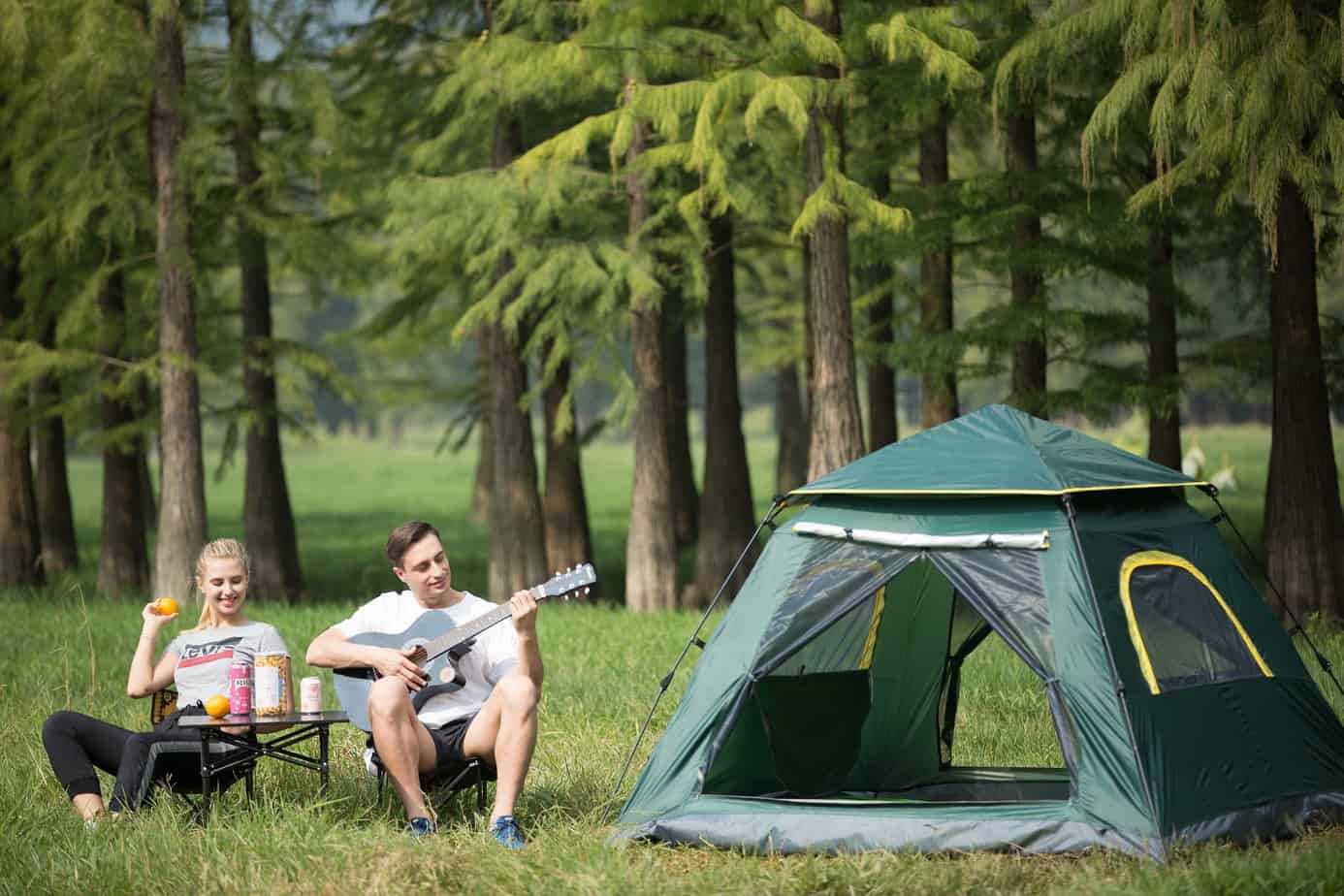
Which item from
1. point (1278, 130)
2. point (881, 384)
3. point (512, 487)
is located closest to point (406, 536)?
point (1278, 130)

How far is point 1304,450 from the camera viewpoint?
12711 mm

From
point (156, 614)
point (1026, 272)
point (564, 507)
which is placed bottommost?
point (564, 507)

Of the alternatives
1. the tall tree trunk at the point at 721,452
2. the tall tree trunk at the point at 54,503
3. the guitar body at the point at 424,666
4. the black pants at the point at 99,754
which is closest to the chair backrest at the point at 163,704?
the black pants at the point at 99,754

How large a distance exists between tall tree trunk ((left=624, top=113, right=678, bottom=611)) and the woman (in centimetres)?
929

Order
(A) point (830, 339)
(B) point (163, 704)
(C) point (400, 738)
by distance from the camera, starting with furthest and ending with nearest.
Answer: (A) point (830, 339)
(B) point (163, 704)
(C) point (400, 738)

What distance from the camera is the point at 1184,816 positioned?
6.04 metres

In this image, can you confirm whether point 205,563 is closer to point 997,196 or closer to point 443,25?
point 997,196

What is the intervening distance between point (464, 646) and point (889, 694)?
8.18ft

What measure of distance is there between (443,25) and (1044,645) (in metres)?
13.7

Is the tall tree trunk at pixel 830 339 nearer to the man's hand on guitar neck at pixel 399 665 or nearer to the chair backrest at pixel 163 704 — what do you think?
the chair backrest at pixel 163 704

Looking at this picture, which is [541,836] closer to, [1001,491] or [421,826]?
[421,826]

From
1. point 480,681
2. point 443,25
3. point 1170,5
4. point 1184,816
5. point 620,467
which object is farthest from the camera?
point 620,467

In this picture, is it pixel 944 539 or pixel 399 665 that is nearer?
pixel 399 665

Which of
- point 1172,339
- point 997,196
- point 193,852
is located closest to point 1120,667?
point 193,852
